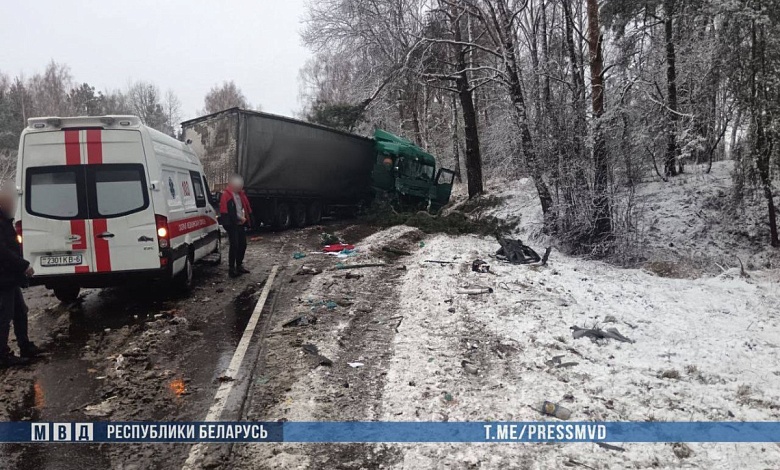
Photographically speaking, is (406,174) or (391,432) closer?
(391,432)

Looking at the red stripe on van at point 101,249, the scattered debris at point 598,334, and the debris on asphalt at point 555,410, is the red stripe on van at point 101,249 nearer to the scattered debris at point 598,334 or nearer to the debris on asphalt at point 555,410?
the debris on asphalt at point 555,410

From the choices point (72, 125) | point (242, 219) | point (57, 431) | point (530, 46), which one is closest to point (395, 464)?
point (57, 431)

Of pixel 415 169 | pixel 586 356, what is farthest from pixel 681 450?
pixel 415 169

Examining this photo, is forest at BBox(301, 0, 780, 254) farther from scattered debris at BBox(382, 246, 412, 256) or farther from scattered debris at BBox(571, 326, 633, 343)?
scattered debris at BBox(571, 326, 633, 343)

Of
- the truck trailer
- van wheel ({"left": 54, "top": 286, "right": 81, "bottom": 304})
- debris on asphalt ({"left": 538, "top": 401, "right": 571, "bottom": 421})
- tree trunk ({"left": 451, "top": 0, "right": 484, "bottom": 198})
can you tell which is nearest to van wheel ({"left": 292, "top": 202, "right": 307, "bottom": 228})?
the truck trailer

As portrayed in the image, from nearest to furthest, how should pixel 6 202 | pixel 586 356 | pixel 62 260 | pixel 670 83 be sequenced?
pixel 586 356
pixel 6 202
pixel 62 260
pixel 670 83

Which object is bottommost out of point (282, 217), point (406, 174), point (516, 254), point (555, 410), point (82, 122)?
point (555, 410)

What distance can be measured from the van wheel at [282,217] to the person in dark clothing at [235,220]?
249 inches

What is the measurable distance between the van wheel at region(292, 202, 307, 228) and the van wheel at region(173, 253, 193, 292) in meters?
8.50

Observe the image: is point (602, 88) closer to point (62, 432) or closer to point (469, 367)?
point (469, 367)

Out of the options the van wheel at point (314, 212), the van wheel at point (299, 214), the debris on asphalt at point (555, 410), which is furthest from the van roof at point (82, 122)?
the van wheel at point (314, 212)

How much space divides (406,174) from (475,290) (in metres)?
11.3

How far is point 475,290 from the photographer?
712 centimetres

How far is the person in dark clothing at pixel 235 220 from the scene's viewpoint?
28.1 feet
